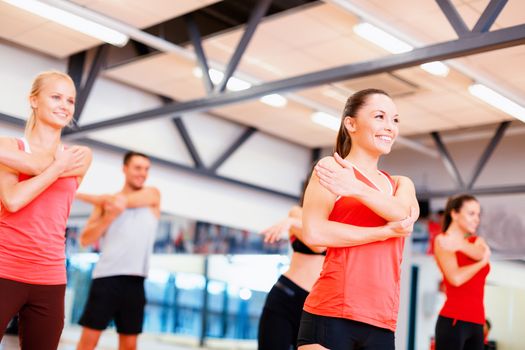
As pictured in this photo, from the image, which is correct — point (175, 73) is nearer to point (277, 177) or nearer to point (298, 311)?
point (277, 177)

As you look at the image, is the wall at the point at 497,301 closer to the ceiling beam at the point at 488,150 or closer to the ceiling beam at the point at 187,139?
the ceiling beam at the point at 488,150

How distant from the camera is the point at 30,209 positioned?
2.31 metres

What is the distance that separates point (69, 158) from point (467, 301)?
2273mm

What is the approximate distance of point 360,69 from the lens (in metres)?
4.99

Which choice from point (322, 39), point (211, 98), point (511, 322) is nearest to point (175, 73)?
point (211, 98)

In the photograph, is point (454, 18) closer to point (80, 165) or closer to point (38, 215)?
point (80, 165)

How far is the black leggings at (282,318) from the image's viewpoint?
3006 mm

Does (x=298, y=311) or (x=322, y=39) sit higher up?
(x=322, y=39)

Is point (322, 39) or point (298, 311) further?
point (322, 39)

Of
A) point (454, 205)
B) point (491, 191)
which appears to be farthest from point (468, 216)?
point (491, 191)

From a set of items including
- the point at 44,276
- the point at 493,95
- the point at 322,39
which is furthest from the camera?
the point at 493,95

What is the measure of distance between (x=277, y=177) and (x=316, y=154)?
0.79 m

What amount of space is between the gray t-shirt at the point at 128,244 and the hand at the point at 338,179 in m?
2.26

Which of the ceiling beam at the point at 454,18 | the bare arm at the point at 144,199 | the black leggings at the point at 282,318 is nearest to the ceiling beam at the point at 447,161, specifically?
the ceiling beam at the point at 454,18
